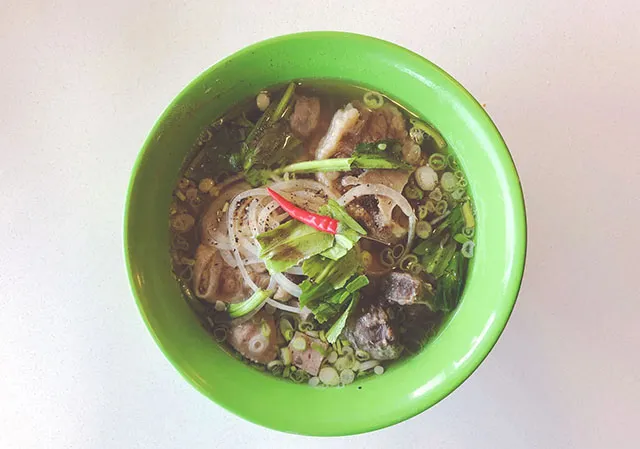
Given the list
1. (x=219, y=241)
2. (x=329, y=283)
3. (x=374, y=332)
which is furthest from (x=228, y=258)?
(x=374, y=332)

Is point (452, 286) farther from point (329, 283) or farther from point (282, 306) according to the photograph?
point (282, 306)

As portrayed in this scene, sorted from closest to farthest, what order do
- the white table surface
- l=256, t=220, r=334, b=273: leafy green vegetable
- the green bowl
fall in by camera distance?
the green bowl, l=256, t=220, r=334, b=273: leafy green vegetable, the white table surface

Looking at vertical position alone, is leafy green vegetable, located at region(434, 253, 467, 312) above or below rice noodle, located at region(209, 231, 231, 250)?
below

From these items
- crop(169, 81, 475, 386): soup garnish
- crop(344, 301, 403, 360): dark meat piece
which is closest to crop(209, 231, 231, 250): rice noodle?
crop(169, 81, 475, 386): soup garnish

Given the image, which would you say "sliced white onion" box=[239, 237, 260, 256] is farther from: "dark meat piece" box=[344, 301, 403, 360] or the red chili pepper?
"dark meat piece" box=[344, 301, 403, 360]

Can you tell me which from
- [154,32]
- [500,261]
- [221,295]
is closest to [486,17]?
[500,261]

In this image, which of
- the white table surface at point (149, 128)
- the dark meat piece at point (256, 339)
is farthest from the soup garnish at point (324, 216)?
the white table surface at point (149, 128)
